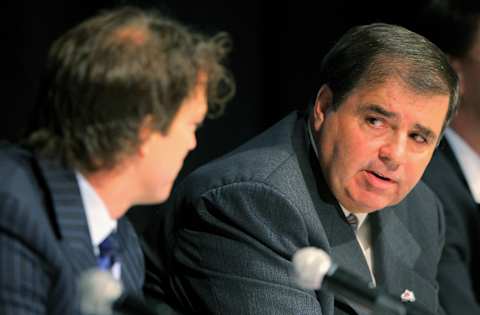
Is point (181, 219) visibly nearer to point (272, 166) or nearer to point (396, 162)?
point (272, 166)

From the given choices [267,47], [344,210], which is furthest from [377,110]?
[267,47]

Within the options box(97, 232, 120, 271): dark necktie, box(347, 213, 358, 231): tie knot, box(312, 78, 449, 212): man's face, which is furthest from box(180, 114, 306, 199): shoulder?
box(97, 232, 120, 271): dark necktie

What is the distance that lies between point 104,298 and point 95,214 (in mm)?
325

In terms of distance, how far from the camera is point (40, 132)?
62.4 inches

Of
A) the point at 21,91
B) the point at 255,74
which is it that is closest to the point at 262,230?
the point at 21,91

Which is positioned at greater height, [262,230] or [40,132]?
[40,132]

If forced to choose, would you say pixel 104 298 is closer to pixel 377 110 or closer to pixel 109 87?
pixel 109 87

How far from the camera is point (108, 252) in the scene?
1.71 m

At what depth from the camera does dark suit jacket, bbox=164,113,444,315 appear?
2.09 m

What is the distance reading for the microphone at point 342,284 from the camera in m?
1.50

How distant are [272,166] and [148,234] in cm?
36

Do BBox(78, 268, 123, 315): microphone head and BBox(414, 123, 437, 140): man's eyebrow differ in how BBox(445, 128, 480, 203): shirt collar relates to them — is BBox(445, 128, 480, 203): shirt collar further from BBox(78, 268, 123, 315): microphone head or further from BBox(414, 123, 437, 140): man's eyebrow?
BBox(78, 268, 123, 315): microphone head

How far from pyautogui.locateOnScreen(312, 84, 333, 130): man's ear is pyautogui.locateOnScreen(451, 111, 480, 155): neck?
838 millimetres

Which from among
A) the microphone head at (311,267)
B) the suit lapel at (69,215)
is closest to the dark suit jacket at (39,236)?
the suit lapel at (69,215)
